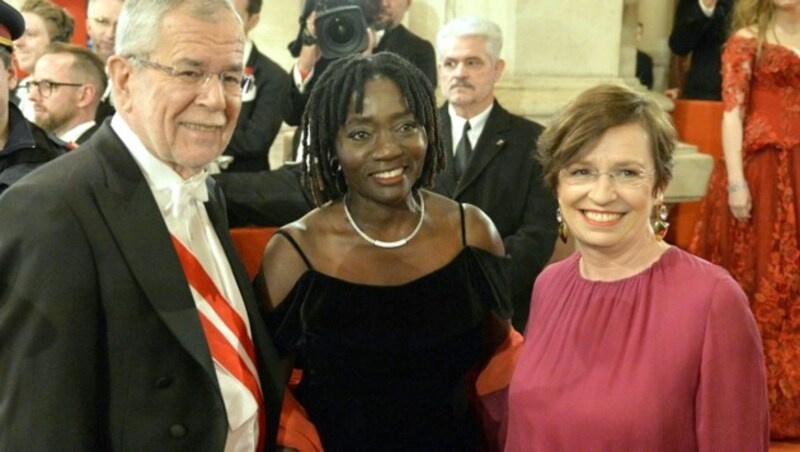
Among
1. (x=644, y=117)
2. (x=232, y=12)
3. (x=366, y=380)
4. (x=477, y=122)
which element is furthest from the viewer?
(x=477, y=122)

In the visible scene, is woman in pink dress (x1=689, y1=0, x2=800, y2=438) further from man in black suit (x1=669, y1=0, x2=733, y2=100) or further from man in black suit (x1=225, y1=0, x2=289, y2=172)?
man in black suit (x1=225, y1=0, x2=289, y2=172)

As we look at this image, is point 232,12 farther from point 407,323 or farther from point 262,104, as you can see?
point 262,104

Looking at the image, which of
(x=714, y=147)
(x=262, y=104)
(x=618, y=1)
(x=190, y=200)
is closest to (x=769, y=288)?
(x=714, y=147)

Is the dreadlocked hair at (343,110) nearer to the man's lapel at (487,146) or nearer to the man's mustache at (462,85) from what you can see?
the man's lapel at (487,146)

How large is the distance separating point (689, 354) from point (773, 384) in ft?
9.17

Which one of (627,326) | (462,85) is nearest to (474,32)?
(462,85)

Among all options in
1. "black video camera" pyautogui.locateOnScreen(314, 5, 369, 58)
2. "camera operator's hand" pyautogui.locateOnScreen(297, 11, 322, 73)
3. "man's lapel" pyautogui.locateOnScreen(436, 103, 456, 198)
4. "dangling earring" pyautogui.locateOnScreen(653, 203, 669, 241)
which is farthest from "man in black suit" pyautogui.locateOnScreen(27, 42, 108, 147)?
"dangling earring" pyautogui.locateOnScreen(653, 203, 669, 241)

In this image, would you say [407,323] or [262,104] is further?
[262,104]

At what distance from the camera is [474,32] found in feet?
14.1

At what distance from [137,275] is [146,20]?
466 millimetres

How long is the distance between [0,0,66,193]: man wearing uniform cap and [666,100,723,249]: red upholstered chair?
3.93 m

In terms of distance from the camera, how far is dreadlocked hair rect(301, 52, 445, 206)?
8.71ft

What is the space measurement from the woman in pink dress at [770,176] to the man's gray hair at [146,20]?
325 cm

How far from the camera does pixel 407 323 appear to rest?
2.65 meters
